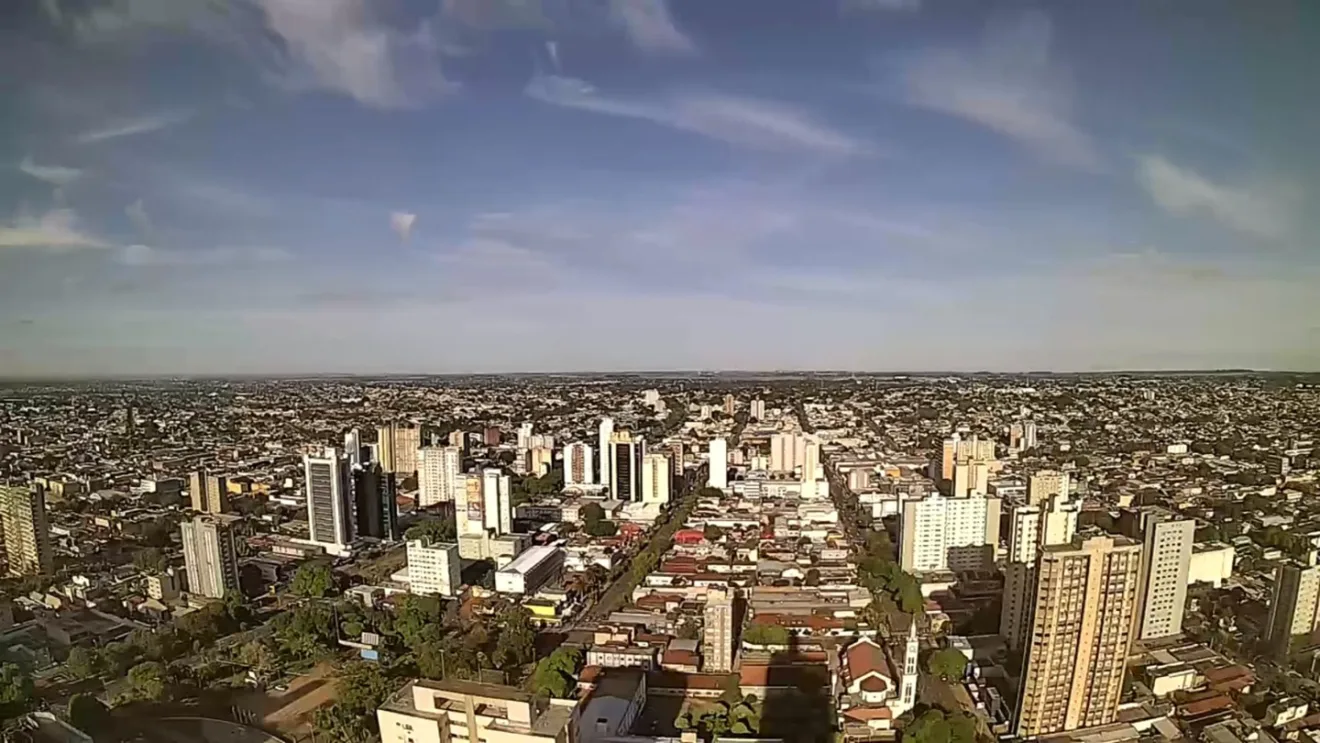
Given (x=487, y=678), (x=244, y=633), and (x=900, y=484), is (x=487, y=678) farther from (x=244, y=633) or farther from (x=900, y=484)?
(x=900, y=484)

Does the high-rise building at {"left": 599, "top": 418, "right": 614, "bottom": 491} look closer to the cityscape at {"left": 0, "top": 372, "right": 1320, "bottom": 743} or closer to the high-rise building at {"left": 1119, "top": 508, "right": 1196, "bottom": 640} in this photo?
the cityscape at {"left": 0, "top": 372, "right": 1320, "bottom": 743}

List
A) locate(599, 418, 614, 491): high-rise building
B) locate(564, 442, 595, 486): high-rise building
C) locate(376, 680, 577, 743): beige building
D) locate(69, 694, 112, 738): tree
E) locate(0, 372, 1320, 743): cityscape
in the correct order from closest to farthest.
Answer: locate(376, 680, 577, 743): beige building < locate(69, 694, 112, 738): tree < locate(0, 372, 1320, 743): cityscape < locate(599, 418, 614, 491): high-rise building < locate(564, 442, 595, 486): high-rise building

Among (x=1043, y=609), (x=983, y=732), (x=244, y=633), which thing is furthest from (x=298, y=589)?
(x=1043, y=609)

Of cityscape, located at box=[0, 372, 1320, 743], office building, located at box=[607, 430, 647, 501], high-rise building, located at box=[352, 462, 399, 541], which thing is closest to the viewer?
cityscape, located at box=[0, 372, 1320, 743]

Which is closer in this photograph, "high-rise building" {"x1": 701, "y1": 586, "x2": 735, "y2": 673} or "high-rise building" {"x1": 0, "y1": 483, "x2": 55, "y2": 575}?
"high-rise building" {"x1": 0, "y1": 483, "x2": 55, "y2": 575}

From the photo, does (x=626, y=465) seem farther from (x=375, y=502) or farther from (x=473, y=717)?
(x=473, y=717)

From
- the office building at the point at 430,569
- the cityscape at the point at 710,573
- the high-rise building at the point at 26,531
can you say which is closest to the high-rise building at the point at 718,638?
the cityscape at the point at 710,573

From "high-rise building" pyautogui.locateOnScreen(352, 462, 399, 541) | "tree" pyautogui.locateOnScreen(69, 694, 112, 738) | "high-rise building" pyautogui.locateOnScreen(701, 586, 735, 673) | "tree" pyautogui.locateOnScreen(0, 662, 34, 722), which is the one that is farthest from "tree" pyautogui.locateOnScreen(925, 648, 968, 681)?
"tree" pyautogui.locateOnScreen(0, 662, 34, 722)
